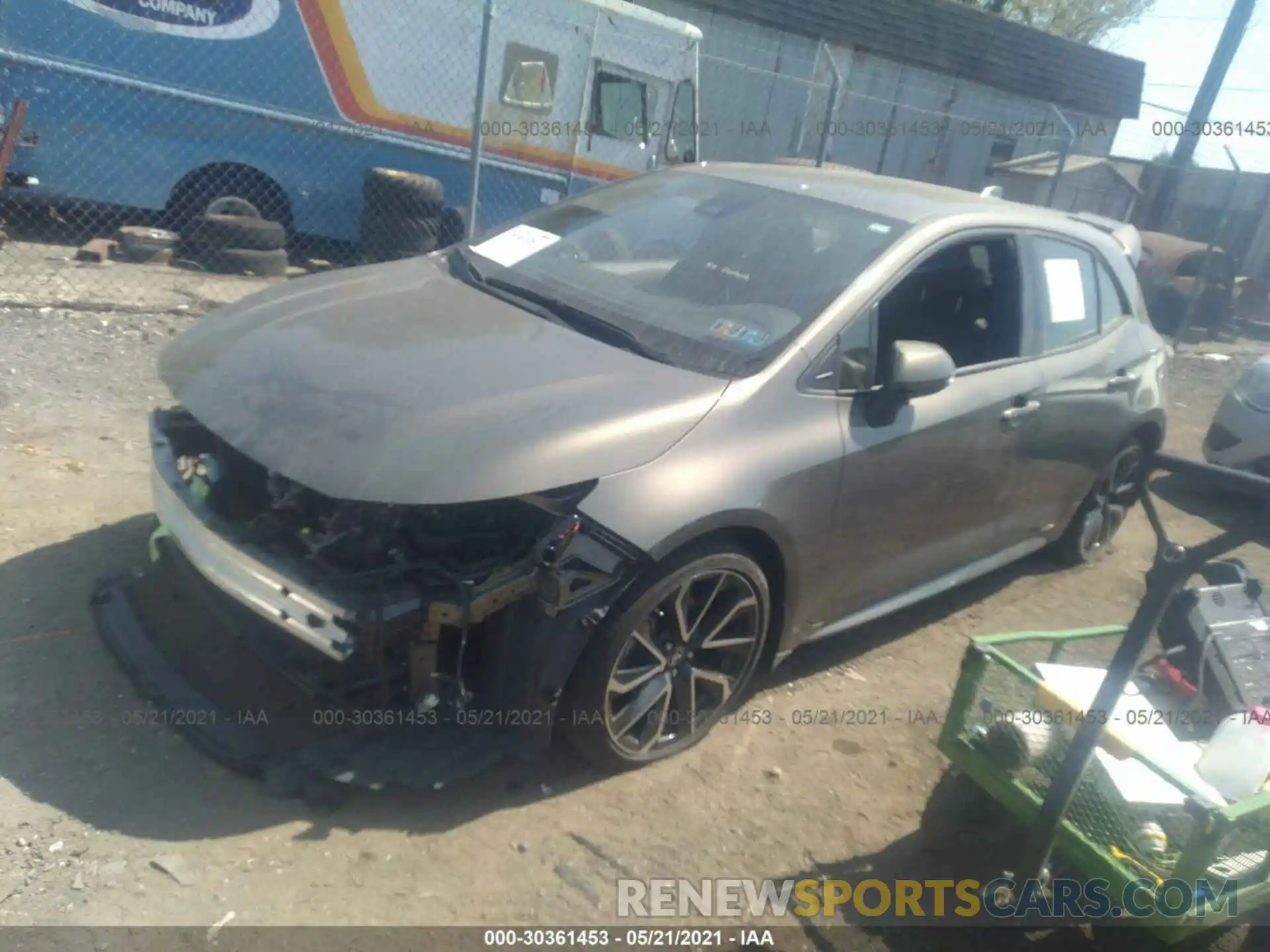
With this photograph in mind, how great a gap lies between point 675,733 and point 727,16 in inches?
551

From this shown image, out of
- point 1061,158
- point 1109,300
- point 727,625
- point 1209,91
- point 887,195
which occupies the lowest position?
point 727,625

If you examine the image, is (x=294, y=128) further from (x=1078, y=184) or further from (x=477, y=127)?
(x=1078, y=184)

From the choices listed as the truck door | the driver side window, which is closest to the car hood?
the driver side window

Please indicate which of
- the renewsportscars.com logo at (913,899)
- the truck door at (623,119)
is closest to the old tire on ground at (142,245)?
the truck door at (623,119)

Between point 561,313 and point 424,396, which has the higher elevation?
point 561,313

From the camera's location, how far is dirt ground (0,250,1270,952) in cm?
251

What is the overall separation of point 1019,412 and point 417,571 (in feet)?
8.08

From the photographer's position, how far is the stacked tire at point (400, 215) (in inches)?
344

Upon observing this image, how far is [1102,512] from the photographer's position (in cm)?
512

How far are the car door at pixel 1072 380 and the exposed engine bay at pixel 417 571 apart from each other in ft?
7.21

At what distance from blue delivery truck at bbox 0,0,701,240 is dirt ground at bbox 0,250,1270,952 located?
474 centimetres

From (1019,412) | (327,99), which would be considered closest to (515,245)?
(1019,412)

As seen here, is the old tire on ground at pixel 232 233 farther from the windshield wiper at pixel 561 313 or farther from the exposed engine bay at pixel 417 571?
the exposed engine bay at pixel 417 571

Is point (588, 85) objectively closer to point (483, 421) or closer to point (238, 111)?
point (238, 111)
